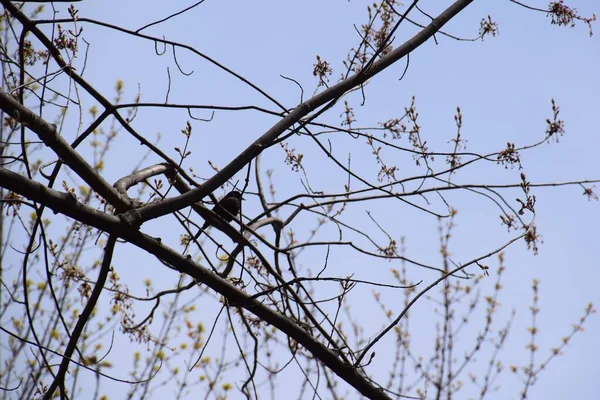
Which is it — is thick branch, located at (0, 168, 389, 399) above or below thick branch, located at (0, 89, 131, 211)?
below

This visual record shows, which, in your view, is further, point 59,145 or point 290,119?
point 290,119

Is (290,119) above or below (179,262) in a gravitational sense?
above

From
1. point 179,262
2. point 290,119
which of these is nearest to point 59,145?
point 179,262

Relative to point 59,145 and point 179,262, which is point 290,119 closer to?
point 179,262

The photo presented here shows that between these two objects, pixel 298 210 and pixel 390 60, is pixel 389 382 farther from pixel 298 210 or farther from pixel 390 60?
pixel 390 60

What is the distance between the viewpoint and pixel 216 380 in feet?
19.9

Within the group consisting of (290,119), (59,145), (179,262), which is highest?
(290,119)

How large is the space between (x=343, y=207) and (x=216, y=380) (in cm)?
341

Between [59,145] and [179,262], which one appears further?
[179,262]

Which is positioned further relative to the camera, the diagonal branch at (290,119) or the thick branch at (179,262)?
the diagonal branch at (290,119)

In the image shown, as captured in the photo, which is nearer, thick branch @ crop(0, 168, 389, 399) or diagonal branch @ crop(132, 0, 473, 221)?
thick branch @ crop(0, 168, 389, 399)

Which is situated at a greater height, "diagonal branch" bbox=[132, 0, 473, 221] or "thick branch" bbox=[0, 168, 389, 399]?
"diagonal branch" bbox=[132, 0, 473, 221]

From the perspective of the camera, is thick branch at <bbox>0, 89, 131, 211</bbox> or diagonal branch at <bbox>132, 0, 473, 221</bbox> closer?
thick branch at <bbox>0, 89, 131, 211</bbox>

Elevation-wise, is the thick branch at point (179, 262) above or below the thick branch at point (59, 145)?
below
